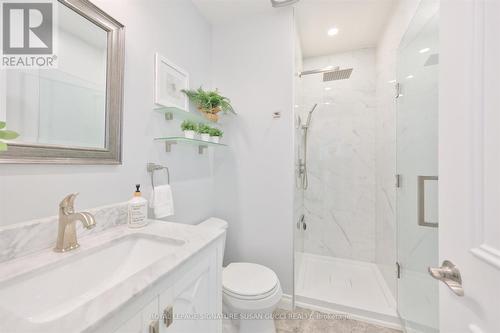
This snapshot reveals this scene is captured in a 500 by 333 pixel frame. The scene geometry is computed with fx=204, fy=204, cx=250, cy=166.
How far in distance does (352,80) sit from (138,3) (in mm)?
2273

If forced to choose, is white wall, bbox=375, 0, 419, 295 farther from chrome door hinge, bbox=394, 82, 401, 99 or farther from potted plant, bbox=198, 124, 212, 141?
potted plant, bbox=198, 124, 212, 141

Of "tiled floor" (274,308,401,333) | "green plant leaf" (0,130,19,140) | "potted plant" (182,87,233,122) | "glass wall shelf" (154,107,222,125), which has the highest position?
"potted plant" (182,87,233,122)

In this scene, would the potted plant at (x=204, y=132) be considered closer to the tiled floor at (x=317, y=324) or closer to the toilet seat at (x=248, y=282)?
the toilet seat at (x=248, y=282)

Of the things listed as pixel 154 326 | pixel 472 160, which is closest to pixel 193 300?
pixel 154 326

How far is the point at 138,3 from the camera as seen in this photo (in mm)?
1188

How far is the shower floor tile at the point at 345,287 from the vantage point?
5.31 ft

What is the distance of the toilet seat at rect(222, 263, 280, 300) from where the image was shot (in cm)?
126

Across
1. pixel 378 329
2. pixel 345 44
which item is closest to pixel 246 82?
pixel 345 44

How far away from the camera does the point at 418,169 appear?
1285 mm

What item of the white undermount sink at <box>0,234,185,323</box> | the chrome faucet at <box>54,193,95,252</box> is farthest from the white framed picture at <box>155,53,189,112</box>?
the white undermount sink at <box>0,234,185,323</box>

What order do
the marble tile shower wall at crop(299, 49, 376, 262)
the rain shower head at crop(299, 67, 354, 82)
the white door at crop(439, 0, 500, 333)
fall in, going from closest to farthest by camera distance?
the white door at crop(439, 0, 500, 333)
the rain shower head at crop(299, 67, 354, 82)
the marble tile shower wall at crop(299, 49, 376, 262)

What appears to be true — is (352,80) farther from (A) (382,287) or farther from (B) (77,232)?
(B) (77,232)

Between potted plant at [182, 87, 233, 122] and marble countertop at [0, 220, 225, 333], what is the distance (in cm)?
96

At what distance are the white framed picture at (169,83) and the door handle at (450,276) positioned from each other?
1494 millimetres
